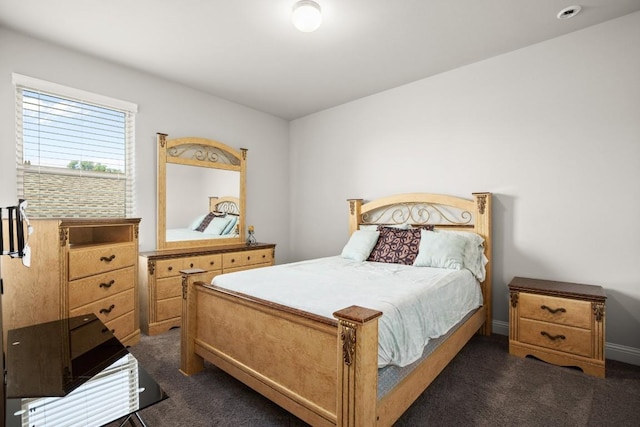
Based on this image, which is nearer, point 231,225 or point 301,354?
point 301,354

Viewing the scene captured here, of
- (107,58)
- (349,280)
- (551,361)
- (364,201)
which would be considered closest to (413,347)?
(349,280)

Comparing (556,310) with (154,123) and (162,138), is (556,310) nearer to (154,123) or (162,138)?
(162,138)

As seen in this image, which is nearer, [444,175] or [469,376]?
[469,376]

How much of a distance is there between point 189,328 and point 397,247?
1.95 m

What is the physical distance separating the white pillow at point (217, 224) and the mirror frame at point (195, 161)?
11 cm

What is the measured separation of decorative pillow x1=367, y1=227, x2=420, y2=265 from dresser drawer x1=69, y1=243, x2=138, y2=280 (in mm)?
2227

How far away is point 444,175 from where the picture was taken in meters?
3.45

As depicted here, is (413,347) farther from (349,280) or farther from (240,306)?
(240,306)

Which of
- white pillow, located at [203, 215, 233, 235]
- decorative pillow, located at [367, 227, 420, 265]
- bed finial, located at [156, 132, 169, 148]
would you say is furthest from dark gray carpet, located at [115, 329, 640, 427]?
bed finial, located at [156, 132, 169, 148]

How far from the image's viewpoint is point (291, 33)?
2.66 m

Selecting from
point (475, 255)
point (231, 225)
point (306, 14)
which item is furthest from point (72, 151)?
point (475, 255)

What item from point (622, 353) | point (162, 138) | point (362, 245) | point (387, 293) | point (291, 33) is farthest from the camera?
point (162, 138)

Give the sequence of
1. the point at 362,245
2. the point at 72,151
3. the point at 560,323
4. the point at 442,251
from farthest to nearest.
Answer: the point at 362,245 < the point at 72,151 < the point at 442,251 < the point at 560,323

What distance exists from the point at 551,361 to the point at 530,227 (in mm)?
1122
